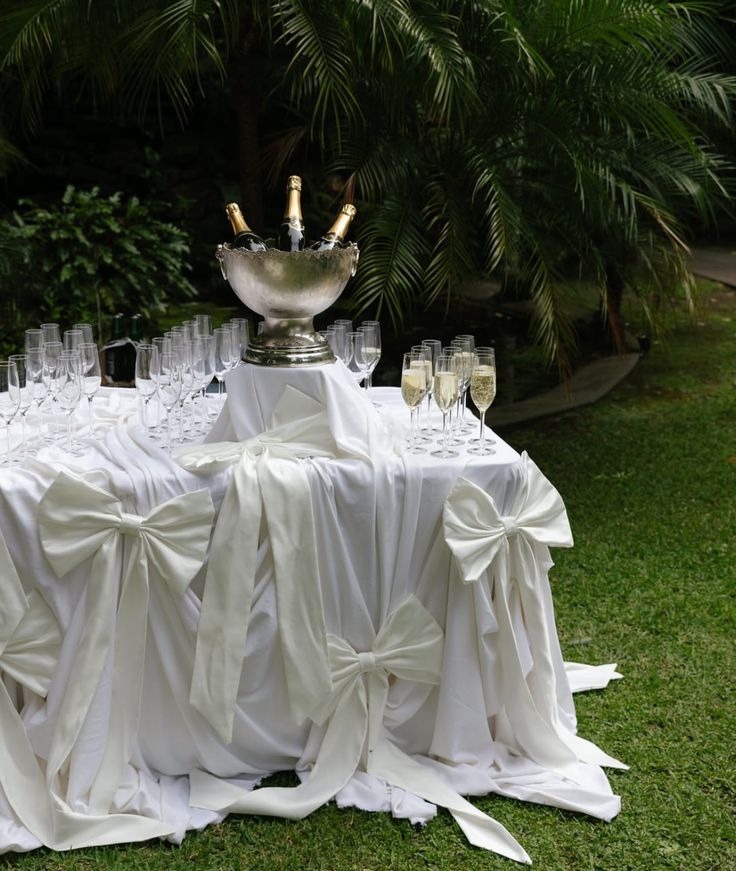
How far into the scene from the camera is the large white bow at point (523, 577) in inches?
123

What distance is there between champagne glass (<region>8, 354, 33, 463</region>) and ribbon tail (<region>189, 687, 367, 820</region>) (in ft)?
3.84

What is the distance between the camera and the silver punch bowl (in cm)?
322

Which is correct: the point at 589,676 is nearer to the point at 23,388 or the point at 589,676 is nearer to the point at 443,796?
the point at 443,796

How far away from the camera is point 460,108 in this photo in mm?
6215

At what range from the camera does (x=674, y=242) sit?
262 inches

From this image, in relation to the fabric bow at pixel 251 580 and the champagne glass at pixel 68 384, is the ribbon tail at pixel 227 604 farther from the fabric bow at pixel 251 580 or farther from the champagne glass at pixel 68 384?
the champagne glass at pixel 68 384

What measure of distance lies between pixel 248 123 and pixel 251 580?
15.4 ft

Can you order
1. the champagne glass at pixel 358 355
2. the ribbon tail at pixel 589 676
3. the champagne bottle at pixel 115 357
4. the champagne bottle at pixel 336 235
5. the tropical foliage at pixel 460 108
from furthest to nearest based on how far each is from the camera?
the tropical foliage at pixel 460 108 → the champagne bottle at pixel 115 357 → the ribbon tail at pixel 589 676 → the champagne glass at pixel 358 355 → the champagne bottle at pixel 336 235

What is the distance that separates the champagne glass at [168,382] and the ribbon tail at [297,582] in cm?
43

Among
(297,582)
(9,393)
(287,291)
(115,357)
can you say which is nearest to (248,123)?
(115,357)

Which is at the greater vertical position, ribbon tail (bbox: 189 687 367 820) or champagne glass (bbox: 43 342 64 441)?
Answer: champagne glass (bbox: 43 342 64 441)

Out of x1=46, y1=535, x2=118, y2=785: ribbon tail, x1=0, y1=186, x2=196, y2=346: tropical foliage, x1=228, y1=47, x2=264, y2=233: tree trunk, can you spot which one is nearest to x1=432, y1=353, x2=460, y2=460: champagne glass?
x1=46, y1=535, x2=118, y2=785: ribbon tail

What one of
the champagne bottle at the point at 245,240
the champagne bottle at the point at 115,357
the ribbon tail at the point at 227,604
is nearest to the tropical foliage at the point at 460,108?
the champagne bottle at the point at 115,357

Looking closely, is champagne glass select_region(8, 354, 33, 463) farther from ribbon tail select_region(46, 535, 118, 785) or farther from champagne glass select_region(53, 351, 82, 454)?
ribbon tail select_region(46, 535, 118, 785)
